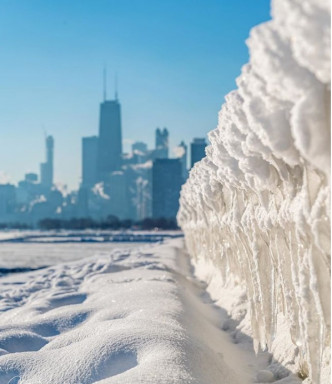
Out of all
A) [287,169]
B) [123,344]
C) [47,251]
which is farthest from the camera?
[47,251]

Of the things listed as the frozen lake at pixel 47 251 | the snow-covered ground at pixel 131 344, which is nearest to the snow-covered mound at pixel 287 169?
the snow-covered ground at pixel 131 344

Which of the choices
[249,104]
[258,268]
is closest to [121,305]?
[258,268]

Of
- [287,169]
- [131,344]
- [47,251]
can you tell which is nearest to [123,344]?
[131,344]

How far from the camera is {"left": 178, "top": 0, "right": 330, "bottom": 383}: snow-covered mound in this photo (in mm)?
2660

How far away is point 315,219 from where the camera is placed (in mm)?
3070

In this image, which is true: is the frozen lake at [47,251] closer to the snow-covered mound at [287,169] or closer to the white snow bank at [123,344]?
the white snow bank at [123,344]

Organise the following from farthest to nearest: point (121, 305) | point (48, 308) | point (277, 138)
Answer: point (48, 308), point (121, 305), point (277, 138)

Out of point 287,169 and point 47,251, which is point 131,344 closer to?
point 287,169

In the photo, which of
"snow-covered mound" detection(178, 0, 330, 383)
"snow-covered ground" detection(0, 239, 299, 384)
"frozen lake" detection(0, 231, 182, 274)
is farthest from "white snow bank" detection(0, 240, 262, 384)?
"frozen lake" detection(0, 231, 182, 274)

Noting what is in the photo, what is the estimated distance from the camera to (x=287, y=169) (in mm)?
3873

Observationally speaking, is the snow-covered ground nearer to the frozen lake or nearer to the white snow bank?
the white snow bank

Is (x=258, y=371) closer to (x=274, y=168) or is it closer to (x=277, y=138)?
(x=274, y=168)

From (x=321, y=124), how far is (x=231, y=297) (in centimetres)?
593

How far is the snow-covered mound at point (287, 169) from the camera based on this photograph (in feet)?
8.73
